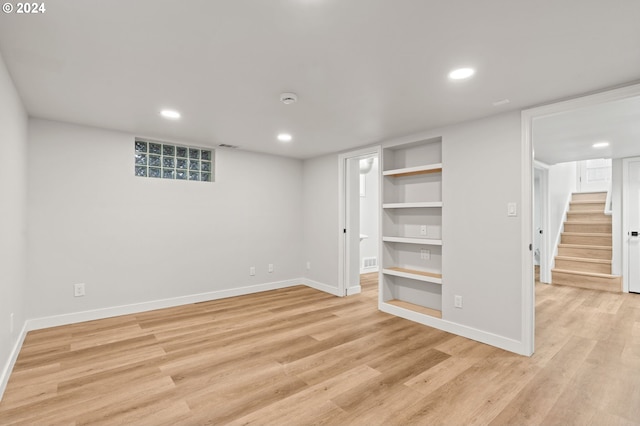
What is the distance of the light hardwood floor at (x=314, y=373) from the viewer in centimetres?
193

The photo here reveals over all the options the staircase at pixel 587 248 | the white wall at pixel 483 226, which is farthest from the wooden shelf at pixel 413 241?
the staircase at pixel 587 248

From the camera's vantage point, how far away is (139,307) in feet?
12.8

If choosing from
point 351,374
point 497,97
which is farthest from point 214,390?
point 497,97

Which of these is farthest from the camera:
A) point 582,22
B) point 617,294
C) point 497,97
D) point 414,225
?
point 617,294

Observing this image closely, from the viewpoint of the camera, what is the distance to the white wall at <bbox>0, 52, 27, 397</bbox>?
2.12 meters

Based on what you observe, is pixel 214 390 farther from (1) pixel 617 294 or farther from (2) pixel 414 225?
(1) pixel 617 294

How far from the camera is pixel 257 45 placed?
1.86 meters

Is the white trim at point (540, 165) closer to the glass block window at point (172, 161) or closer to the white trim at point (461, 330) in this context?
the white trim at point (461, 330)

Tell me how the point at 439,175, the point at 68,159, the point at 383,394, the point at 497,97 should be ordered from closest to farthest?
the point at 383,394 → the point at 497,97 → the point at 68,159 → the point at 439,175

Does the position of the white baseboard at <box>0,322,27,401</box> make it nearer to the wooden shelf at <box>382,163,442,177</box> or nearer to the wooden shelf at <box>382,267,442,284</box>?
the wooden shelf at <box>382,267,442,284</box>

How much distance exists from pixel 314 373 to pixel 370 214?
464 centimetres

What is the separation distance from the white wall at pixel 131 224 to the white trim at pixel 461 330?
2.20 m

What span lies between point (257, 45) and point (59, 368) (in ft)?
9.58

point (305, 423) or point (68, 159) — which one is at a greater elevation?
point (68, 159)
